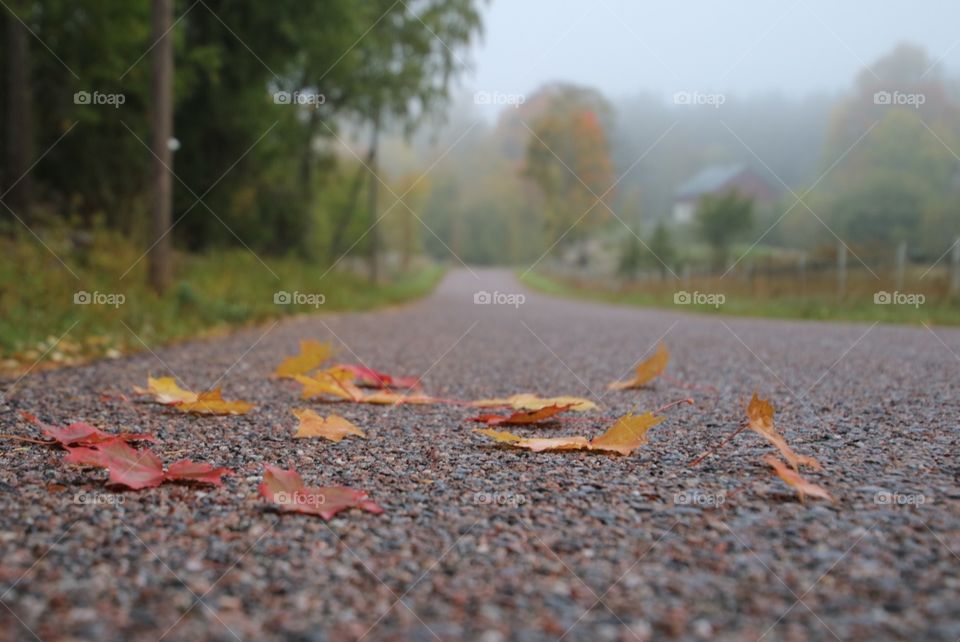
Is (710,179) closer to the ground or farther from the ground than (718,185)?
farther from the ground

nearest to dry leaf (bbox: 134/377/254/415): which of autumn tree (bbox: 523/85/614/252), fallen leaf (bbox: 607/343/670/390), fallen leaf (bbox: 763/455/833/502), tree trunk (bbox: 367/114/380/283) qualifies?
fallen leaf (bbox: 607/343/670/390)

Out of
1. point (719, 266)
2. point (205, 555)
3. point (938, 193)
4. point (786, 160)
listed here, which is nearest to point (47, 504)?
point (205, 555)

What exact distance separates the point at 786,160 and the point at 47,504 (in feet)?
202

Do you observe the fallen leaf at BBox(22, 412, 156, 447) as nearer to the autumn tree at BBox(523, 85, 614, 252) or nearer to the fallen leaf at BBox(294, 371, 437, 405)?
the fallen leaf at BBox(294, 371, 437, 405)

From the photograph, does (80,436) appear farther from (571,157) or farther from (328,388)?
(571,157)

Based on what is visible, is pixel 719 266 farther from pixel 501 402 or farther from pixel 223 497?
pixel 223 497

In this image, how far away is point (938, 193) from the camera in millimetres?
32125

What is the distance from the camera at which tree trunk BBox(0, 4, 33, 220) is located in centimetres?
826

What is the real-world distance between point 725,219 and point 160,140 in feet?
81.5

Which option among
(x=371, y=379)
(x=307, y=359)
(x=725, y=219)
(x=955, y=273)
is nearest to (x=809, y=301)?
(x=955, y=273)

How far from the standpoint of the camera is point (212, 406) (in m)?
3.04

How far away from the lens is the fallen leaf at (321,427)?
262cm

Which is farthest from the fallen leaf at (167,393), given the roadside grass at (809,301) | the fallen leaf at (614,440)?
the roadside grass at (809,301)

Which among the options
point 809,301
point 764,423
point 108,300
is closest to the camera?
point 764,423
